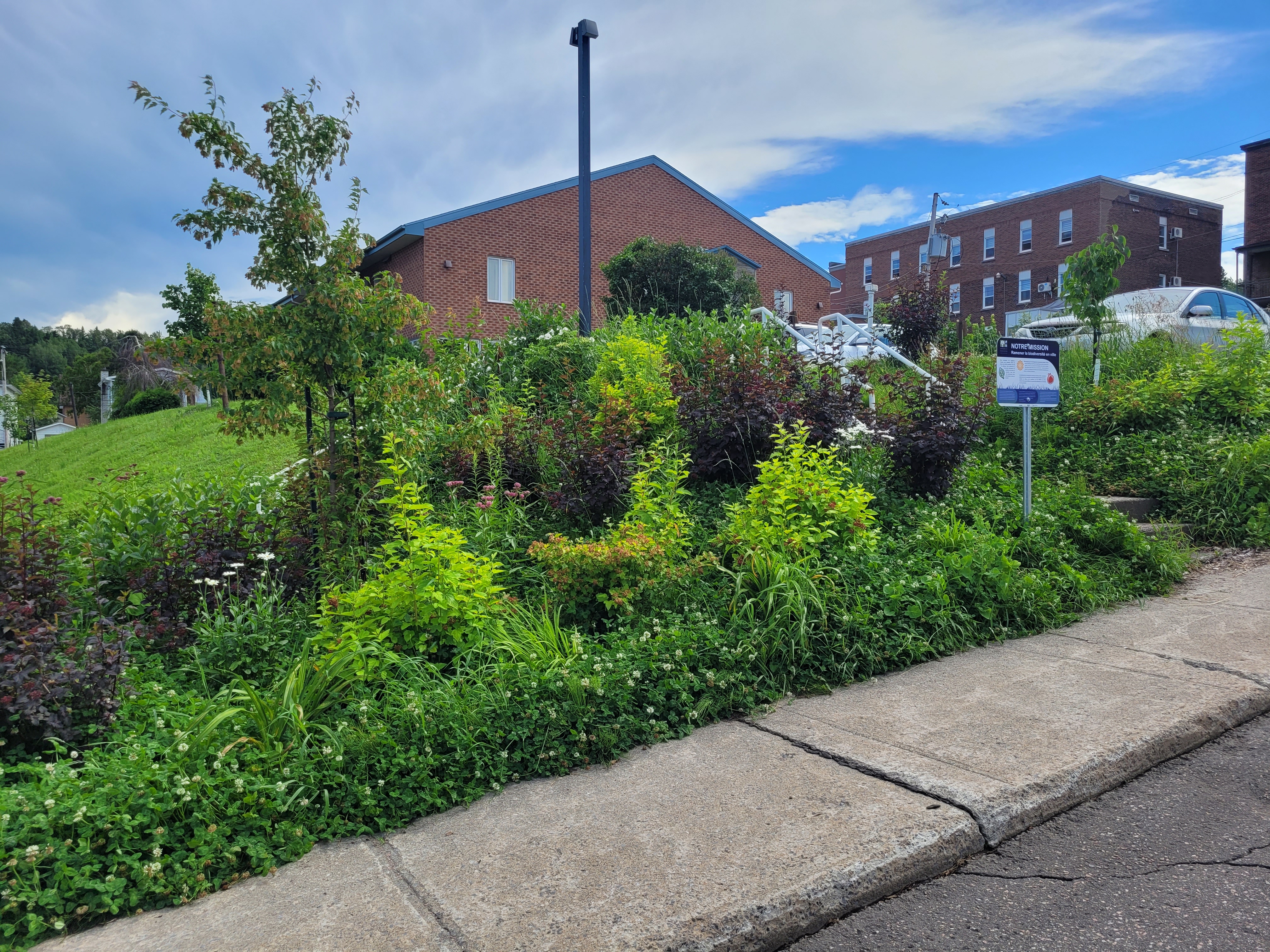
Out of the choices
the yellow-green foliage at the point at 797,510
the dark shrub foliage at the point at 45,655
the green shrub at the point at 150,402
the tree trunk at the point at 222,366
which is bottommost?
the dark shrub foliage at the point at 45,655

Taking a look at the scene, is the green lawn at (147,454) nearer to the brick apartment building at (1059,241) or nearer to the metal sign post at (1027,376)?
the metal sign post at (1027,376)

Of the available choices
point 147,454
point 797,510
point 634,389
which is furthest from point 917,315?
point 147,454

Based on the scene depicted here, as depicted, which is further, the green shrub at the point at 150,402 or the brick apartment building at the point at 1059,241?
the brick apartment building at the point at 1059,241

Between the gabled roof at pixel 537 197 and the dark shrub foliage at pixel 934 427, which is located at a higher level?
the gabled roof at pixel 537 197

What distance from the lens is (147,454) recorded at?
15859 mm

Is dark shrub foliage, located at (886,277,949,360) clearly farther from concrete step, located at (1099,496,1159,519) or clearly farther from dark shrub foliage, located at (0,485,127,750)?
dark shrub foliage, located at (0,485,127,750)

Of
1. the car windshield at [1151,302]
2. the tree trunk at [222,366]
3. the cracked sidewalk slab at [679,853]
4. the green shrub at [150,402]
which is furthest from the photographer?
the green shrub at [150,402]

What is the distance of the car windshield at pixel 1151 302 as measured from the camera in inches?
546

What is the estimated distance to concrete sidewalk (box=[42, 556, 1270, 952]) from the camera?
8.07 ft

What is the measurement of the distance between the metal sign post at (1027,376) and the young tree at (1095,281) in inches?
167

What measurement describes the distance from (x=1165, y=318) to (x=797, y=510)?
35.7 feet

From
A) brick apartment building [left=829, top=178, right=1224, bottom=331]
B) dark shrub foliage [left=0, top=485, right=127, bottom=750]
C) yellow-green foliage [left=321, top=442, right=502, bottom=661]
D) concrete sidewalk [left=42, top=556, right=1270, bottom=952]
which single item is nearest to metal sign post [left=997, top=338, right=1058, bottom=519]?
concrete sidewalk [left=42, top=556, right=1270, bottom=952]

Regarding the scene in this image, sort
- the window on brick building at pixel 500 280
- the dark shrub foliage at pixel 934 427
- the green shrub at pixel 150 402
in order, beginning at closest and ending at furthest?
the dark shrub foliage at pixel 934 427
the window on brick building at pixel 500 280
the green shrub at pixel 150 402

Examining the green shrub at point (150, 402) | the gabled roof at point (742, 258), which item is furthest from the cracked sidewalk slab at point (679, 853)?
the green shrub at point (150, 402)
